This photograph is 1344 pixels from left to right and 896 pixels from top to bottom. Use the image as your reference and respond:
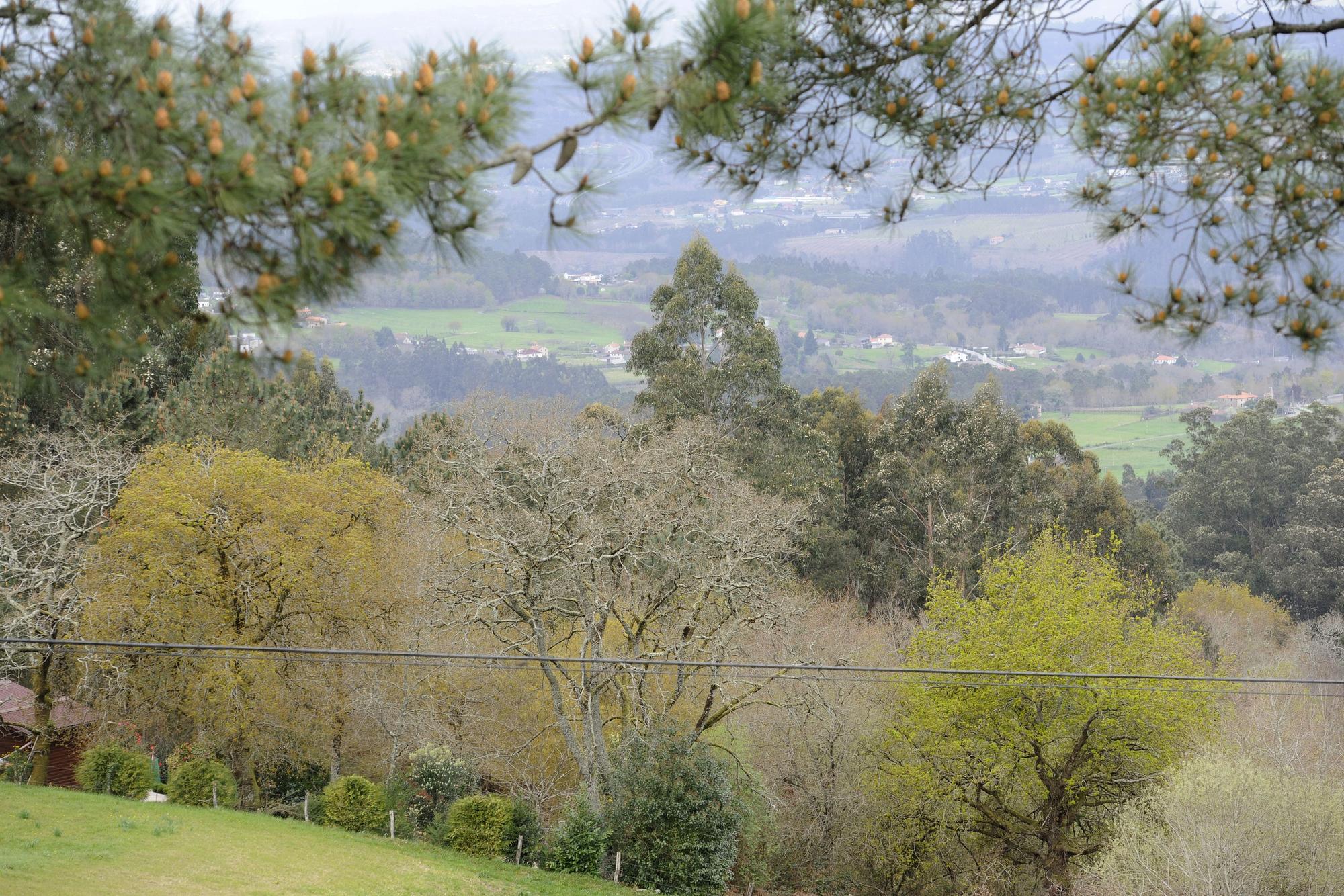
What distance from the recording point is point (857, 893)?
19.0 meters

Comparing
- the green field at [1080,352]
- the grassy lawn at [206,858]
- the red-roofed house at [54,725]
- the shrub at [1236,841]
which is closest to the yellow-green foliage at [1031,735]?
the shrub at [1236,841]

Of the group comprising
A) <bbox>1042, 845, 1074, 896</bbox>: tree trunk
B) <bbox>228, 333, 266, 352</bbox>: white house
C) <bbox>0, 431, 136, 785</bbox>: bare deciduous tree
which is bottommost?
<bbox>1042, 845, 1074, 896</bbox>: tree trunk

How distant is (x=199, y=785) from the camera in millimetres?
17547

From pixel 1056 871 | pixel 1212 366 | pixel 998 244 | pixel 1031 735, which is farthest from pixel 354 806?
pixel 998 244

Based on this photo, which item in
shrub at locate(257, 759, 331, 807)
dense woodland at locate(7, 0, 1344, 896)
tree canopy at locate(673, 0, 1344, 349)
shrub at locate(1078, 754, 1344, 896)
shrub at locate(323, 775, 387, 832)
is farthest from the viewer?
shrub at locate(257, 759, 331, 807)

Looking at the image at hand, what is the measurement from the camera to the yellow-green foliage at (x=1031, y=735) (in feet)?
57.4

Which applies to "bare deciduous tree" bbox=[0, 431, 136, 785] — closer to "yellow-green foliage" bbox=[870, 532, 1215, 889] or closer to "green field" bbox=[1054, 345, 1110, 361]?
"yellow-green foliage" bbox=[870, 532, 1215, 889]

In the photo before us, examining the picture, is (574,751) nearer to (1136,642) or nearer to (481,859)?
(481,859)

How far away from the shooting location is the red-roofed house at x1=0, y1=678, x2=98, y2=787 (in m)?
20.7

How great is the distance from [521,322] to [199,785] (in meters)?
70.0

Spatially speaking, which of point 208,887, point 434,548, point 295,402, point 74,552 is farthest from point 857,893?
point 295,402

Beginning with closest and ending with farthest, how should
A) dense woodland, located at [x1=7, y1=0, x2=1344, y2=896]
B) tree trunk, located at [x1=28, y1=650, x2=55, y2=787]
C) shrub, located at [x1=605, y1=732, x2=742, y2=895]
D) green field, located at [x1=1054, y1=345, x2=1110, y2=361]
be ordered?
dense woodland, located at [x1=7, y1=0, x2=1344, y2=896] → shrub, located at [x1=605, y1=732, x2=742, y2=895] → tree trunk, located at [x1=28, y1=650, x2=55, y2=787] → green field, located at [x1=1054, y1=345, x2=1110, y2=361]

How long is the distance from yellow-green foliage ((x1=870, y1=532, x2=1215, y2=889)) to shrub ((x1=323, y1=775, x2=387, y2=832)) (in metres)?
8.56

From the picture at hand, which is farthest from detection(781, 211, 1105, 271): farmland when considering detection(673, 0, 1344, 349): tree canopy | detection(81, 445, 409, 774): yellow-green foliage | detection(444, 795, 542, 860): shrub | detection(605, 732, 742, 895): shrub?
detection(673, 0, 1344, 349): tree canopy
